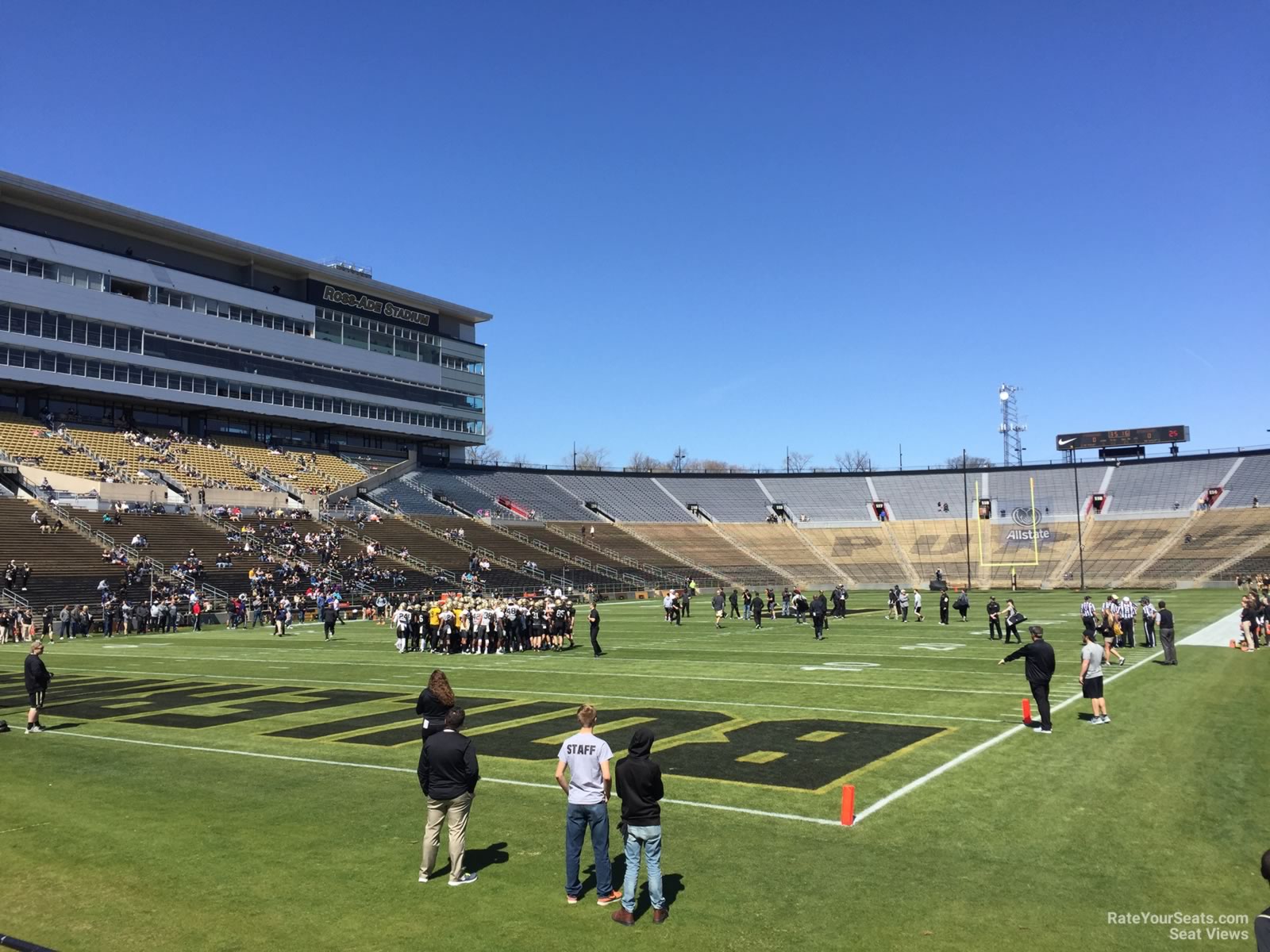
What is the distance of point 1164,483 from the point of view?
86562mm

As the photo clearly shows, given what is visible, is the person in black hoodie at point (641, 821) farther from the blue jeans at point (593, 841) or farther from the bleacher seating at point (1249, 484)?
A: the bleacher seating at point (1249, 484)

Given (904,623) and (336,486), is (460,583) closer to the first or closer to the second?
(336,486)

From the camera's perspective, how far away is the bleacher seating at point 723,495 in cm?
9306

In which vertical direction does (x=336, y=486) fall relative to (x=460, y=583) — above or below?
above

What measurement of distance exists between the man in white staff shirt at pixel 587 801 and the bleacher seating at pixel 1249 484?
87.8 m

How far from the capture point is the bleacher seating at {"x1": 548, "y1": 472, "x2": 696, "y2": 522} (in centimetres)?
8850

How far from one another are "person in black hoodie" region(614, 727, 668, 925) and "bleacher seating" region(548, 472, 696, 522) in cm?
7873

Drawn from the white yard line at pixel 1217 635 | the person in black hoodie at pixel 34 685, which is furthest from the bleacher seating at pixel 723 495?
the person in black hoodie at pixel 34 685

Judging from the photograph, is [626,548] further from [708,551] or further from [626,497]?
[626,497]

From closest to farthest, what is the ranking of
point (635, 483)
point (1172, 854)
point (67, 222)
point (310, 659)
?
point (1172, 854) < point (310, 659) < point (67, 222) < point (635, 483)

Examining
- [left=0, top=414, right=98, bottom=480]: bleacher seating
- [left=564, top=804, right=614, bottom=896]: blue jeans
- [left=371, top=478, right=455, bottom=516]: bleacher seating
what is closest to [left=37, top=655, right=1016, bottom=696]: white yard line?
[left=564, top=804, right=614, bottom=896]: blue jeans

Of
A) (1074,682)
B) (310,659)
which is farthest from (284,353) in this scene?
(1074,682)

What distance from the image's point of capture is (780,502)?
9625 cm

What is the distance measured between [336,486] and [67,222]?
80.0 ft
